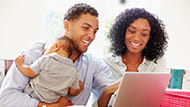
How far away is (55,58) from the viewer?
1289 millimetres

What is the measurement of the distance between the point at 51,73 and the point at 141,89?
42 cm

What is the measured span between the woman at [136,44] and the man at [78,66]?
0.63 ft

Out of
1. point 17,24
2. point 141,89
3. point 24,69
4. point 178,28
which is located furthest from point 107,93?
point 178,28

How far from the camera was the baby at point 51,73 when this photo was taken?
1281 mm

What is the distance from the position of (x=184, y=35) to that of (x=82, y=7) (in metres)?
2.20

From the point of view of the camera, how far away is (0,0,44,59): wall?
9.89 feet

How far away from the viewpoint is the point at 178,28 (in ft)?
11.0

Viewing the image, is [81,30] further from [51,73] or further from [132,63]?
[132,63]

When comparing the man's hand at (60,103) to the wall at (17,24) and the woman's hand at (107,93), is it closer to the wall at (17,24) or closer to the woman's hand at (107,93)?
the woman's hand at (107,93)

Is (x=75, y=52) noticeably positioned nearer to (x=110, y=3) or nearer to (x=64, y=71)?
(x=64, y=71)

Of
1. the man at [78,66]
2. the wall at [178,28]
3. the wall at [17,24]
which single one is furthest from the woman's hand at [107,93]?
the wall at [178,28]

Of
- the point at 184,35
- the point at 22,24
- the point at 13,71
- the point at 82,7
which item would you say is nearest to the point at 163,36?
the point at 82,7

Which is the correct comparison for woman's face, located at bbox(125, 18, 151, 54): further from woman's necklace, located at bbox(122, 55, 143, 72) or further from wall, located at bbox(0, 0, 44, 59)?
wall, located at bbox(0, 0, 44, 59)

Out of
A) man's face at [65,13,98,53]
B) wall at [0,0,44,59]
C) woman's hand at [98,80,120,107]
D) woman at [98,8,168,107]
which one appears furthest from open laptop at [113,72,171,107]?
wall at [0,0,44,59]
